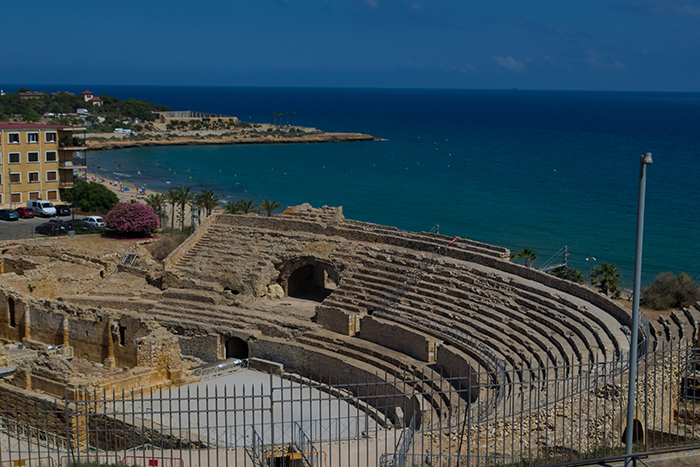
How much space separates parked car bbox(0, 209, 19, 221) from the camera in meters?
46.3

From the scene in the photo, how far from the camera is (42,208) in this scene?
157 ft

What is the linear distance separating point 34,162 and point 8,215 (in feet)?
15.3

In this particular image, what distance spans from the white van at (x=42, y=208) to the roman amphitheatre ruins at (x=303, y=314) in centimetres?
811

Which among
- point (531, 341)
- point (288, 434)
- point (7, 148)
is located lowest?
point (288, 434)

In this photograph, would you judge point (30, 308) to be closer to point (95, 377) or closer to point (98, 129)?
point (95, 377)

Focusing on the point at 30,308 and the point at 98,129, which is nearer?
the point at 30,308

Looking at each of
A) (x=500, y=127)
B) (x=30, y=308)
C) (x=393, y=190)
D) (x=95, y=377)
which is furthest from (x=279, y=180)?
(x=500, y=127)

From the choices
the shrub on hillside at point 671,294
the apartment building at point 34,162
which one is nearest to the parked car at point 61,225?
the apartment building at point 34,162

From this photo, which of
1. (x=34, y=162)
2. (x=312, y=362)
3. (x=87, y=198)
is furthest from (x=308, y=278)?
(x=34, y=162)

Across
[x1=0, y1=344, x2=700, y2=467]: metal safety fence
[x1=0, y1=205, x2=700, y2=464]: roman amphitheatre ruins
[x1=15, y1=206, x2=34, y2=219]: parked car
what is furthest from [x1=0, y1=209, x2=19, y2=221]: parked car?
[x1=0, y1=344, x2=700, y2=467]: metal safety fence

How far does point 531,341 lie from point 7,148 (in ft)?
121

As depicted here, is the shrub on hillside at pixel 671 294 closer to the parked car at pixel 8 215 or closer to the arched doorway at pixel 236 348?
the arched doorway at pixel 236 348

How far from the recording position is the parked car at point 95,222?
44.6 m

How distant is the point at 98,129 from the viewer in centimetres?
12500
